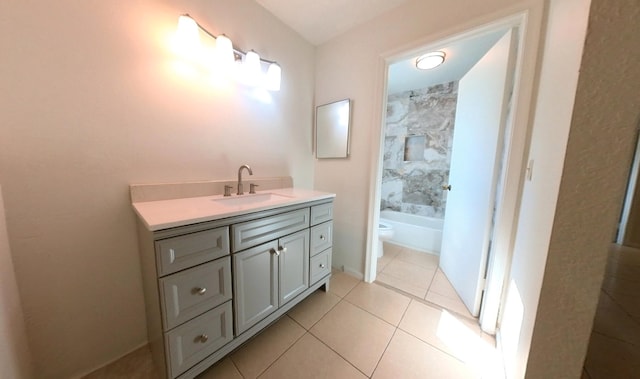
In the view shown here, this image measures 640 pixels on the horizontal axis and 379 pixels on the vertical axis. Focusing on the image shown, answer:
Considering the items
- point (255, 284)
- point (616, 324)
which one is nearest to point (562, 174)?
point (616, 324)

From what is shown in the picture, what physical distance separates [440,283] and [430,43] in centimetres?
194

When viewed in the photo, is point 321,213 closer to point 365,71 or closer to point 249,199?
point 249,199

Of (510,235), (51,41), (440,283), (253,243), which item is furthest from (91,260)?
(440,283)

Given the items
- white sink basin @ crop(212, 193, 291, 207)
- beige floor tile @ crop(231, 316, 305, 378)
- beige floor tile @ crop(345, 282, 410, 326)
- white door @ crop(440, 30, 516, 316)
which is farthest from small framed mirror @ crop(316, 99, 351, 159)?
beige floor tile @ crop(231, 316, 305, 378)

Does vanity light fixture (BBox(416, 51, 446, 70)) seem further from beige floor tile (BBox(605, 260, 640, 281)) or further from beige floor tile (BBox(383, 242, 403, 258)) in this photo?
beige floor tile (BBox(383, 242, 403, 258))

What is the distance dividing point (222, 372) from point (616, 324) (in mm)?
1880

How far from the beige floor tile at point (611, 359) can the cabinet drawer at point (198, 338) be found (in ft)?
4.98

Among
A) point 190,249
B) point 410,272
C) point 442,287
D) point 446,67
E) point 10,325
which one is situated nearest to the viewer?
point 10,325

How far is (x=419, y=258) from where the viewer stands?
2268 mm

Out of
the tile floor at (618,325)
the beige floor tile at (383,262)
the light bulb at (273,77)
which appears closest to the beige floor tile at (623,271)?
the tile floor at (618,325)

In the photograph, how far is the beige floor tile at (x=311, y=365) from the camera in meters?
0.99

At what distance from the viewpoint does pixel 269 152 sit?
1693mm

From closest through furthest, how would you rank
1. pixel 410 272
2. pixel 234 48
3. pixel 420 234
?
pixel 234 48, pixel 410 272, pixel 420 234

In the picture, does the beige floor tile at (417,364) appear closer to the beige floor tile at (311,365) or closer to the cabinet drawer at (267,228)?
the beige floor tile at (311,365)
